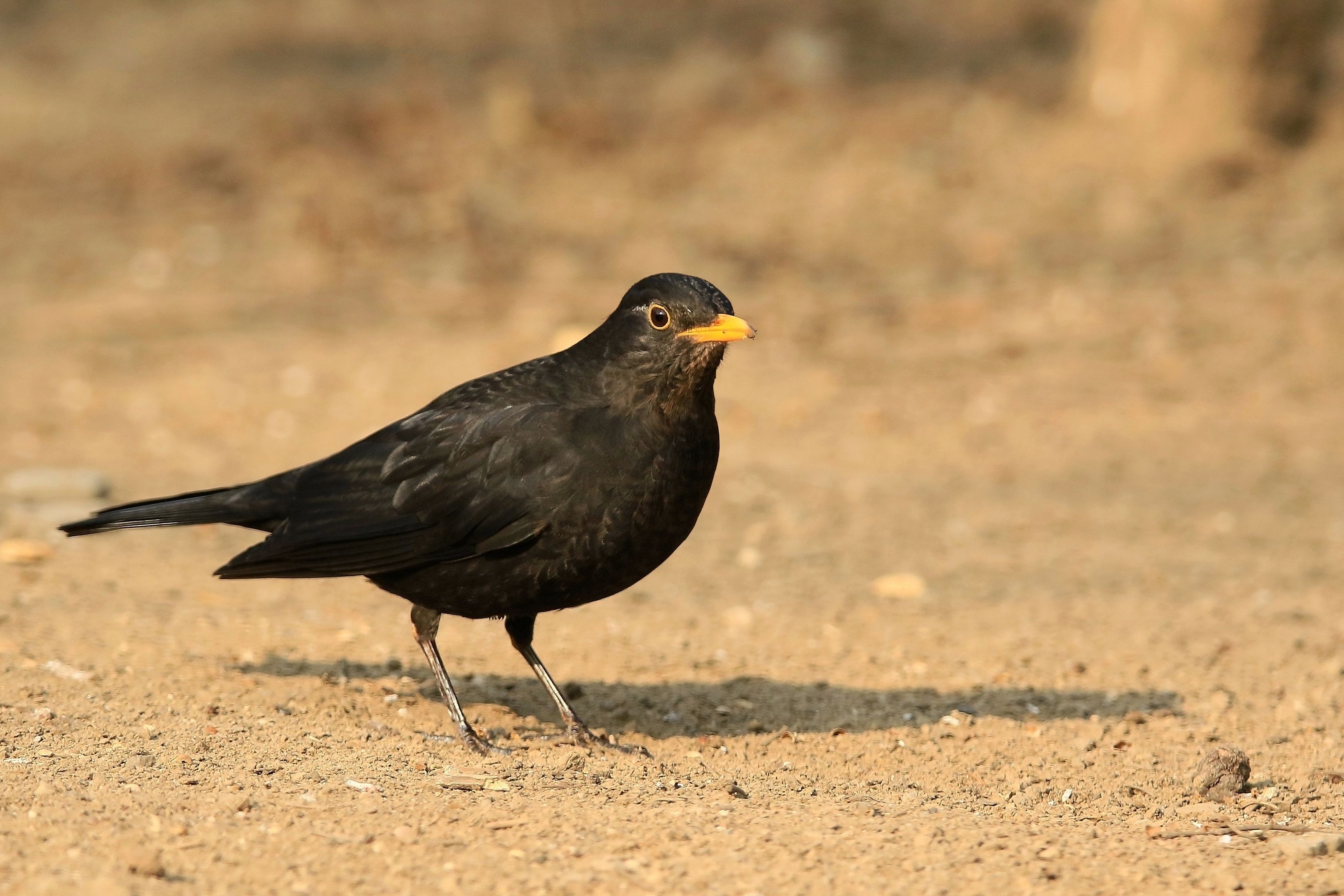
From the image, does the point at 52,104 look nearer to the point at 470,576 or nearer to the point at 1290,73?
the point at 1290,73

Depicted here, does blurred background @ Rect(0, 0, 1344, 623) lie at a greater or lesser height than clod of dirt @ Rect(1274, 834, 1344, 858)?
greater

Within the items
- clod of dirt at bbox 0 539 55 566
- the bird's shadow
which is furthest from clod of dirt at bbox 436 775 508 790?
clod of dirt at bbox 0 539 55 566

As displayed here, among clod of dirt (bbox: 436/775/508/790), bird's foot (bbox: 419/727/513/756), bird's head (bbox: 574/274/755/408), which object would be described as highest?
bird's head (bbox: 574/274/755/408)

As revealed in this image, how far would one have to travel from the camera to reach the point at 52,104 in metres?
14.8

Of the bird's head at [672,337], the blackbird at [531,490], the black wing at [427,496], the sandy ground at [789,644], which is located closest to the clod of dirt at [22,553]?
the sandy ground at [789,644]

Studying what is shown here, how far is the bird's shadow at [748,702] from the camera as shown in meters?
5.37

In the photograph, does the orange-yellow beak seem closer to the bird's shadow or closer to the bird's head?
the bird's head

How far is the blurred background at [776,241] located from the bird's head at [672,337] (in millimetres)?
2923

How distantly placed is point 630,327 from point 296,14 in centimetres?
1279

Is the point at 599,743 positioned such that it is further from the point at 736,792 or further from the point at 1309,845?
the point at 1309,845

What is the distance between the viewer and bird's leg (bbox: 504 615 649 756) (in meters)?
5.05

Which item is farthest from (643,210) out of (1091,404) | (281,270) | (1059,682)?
(1059,682)

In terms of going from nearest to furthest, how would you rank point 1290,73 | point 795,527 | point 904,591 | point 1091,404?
point 904,591 < point 795,527 < point 1091,404 < point 1290,73

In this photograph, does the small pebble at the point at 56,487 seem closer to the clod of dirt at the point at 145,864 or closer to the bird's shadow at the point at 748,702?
the bird's shadow at the point at 748,702
